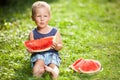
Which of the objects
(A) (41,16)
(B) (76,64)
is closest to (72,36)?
(B) (76,64)

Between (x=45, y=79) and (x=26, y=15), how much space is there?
575 cm

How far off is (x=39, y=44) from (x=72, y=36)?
8.96 ft

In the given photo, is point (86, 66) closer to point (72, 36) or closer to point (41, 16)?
point (41, 16)

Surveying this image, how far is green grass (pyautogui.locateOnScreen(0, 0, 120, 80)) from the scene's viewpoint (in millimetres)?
6452

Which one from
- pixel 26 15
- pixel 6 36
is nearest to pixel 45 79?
pixel 6 36

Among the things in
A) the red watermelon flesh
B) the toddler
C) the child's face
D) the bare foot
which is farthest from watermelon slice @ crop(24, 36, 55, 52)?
the red watermelon flesh

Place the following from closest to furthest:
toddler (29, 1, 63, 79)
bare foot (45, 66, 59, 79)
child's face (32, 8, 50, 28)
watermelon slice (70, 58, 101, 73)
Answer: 1. bare foot (45, 66, 59, 79)
2. toddler (29, 1, 63, 79)
3. child's face (32, 8, 50, 28)
4. watermelon slice (70, 58, 101, 73)

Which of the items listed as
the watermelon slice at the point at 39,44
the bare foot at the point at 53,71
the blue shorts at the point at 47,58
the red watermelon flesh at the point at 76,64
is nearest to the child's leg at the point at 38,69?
the bare foot at the point at 53,71

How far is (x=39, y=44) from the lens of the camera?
622cm

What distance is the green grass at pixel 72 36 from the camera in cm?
645

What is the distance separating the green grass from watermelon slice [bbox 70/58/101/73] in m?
0.12

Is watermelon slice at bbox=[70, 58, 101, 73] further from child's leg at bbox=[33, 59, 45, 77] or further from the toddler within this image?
child's leg at bbox=[33, 59, 45, 77]

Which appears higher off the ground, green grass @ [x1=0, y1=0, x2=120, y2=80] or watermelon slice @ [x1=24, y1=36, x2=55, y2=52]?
watermelon slice @ [x1=24, y1=36, x2=55, y2=52]

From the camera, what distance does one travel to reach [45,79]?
5.82 m
